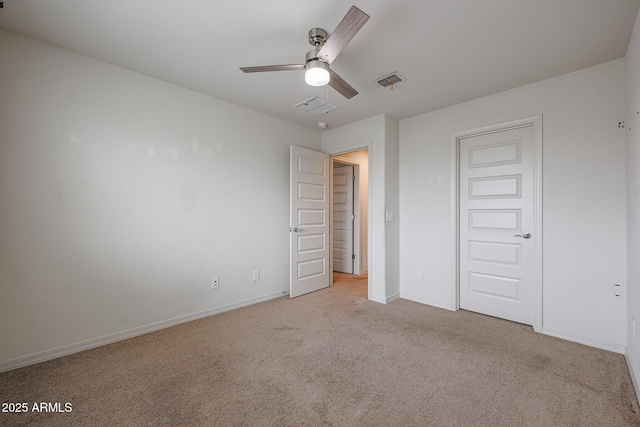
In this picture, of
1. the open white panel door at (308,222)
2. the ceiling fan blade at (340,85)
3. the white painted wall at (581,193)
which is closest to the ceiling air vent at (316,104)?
the ceiling fan blade at (340,85)

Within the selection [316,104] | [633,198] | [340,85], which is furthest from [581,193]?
[316,104]

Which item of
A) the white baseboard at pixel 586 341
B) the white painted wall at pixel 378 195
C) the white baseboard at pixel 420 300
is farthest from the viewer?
the white painted wall at pixel 378 195

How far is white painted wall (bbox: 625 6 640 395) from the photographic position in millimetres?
1804

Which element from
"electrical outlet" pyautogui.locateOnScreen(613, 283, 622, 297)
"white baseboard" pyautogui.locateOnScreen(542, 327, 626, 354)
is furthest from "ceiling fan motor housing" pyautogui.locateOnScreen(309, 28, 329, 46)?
"white baseboard" pyautogui.locateOnScreen(542, 327, 626, 354)

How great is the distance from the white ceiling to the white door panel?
0.66 m

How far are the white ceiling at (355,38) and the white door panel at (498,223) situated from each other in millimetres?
659

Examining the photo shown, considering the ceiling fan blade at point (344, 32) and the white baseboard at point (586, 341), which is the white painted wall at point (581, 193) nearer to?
the white baseboard at point (586, 341)

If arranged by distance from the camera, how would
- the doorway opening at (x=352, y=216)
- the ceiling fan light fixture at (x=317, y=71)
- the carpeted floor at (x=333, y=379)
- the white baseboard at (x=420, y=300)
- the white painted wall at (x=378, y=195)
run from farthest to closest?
1. the doorway opening at (x=352, y=216)
2. the white painted wall at (x=378, y=195)
3. the white baseboard at (x=420, y=300)
4. the ceiling fan light fixture at (x=317, y=71)
5. the carpeted floor at (x=333, y=379)

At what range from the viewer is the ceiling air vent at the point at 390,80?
8.54 ft

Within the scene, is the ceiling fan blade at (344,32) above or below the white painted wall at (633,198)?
above

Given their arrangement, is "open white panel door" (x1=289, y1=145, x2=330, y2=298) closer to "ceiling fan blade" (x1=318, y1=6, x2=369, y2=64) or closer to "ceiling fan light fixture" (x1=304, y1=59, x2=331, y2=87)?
"ceiling fan light fixture" (x1=304, y1=59, x2=331, y2=87)

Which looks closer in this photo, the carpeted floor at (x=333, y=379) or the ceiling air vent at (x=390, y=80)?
the carpeted floor at (x=333, y=379)

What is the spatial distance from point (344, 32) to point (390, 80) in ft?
4.00

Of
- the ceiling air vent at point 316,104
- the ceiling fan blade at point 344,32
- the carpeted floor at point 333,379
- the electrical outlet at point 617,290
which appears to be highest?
the ceiling fan blade at point 344,32
